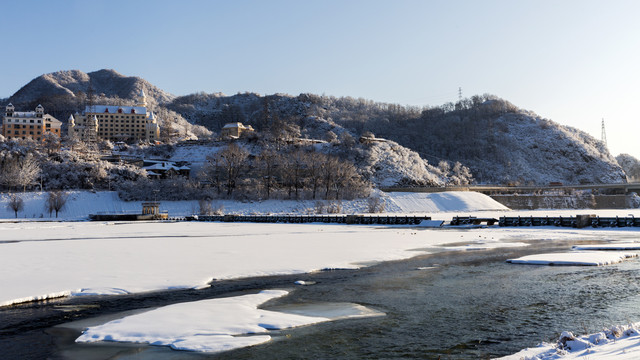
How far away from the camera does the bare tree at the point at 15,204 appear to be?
83.8 metres

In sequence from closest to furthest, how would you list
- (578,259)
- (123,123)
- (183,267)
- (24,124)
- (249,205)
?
(183,267) < (578,259) < (249,205) < (24,124) < (123,123)

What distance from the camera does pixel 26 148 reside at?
11106 cm

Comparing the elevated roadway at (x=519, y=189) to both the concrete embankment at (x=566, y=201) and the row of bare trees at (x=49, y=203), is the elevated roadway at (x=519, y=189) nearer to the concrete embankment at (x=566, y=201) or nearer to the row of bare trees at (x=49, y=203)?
the concrete embankment at (x=566, y=201)

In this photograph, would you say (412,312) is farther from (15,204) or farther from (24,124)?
(24,124)

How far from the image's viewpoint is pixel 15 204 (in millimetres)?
83812

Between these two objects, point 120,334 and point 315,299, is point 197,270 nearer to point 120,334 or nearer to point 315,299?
point 315,299

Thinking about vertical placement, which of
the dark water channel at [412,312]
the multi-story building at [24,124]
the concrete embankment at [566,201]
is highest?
the multi-story building at [24,124]

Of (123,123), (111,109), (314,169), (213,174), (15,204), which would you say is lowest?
(15,204)

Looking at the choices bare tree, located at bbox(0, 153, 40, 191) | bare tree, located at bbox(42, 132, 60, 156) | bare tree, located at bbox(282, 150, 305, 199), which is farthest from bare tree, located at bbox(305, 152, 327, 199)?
bare tree, located at bbox(42, 132, 60, 156)

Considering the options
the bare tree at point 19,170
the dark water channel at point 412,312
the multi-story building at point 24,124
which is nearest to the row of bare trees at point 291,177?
the bare tree at point 19,170

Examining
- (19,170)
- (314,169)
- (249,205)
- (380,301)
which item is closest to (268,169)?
(314,169)

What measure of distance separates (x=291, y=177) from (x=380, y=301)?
306 ft

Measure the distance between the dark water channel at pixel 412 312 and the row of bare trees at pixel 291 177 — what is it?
3197 inches

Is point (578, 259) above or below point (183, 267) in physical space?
below
